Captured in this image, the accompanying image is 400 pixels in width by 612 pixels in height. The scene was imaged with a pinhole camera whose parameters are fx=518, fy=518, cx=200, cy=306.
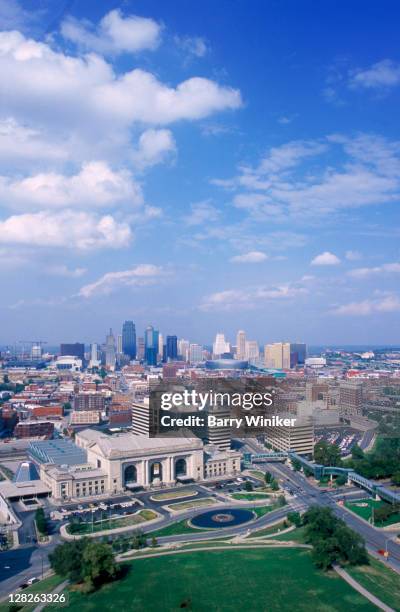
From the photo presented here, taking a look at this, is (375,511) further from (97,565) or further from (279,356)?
(279,356)

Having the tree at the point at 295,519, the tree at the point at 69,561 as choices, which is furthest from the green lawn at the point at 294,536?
the tree at the point at 69,561

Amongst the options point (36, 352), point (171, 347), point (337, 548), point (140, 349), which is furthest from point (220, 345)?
point (337, 548)

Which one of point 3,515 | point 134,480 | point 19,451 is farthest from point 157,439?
point 19,451

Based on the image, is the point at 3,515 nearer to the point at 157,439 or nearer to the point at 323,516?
the point at 157,439

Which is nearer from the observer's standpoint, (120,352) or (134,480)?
(134,480)

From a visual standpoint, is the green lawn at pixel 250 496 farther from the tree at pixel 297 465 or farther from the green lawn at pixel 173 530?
the tree at pixel 297 465

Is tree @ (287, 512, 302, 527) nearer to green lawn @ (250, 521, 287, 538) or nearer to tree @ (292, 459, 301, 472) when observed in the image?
green lawn @ (250, 521, 287, 538)
